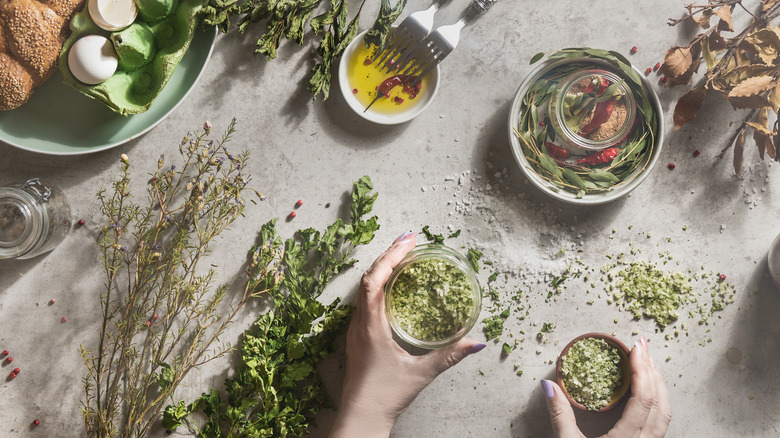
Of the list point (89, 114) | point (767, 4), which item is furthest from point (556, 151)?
point (89, 114)

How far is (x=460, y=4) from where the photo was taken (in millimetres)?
1487

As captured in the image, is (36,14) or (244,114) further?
(244,114)

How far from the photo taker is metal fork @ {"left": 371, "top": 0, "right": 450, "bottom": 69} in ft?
4.66

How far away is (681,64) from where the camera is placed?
4.68ft

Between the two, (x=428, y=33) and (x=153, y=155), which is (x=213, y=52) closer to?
(x=153, y=155)

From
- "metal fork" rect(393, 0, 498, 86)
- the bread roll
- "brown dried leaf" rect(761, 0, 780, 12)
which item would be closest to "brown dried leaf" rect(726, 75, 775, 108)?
"brown dried leaf" rect(761, 0, 780, 12)

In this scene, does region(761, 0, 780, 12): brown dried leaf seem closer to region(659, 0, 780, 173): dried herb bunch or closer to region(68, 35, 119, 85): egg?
region(659, 0, 780, 173): dried herb bunch

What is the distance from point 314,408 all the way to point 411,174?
27.5 inches

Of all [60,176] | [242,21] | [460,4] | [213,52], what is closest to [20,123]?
[60,176]

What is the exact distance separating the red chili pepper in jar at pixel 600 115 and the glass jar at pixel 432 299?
0.51 meters

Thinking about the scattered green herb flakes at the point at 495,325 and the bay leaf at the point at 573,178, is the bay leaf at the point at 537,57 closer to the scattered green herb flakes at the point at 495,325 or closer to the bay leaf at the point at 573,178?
the bay leaf at the point at 573,178

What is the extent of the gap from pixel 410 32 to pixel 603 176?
0.66 m

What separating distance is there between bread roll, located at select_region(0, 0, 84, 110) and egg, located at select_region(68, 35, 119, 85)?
0.07 metres

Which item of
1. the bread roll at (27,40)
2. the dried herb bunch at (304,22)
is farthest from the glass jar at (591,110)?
the bread roll at (27,40)
